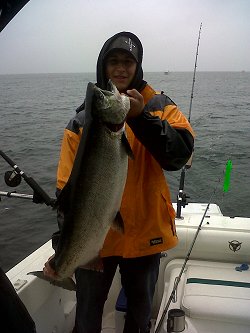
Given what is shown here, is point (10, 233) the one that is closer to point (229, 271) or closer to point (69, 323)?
point (69, 323)

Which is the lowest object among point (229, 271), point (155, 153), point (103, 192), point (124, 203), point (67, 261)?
point (229, 271)

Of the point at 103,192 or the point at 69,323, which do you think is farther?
the point at 69,323

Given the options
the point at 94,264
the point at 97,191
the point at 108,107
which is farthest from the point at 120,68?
the point at 94,264

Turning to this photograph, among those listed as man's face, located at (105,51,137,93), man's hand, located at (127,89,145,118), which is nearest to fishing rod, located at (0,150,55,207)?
man's face, located at (105,51,137,93)

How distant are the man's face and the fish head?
0.74 metres

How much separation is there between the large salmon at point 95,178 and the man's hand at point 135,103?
113 mm

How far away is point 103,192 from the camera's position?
6.91ft

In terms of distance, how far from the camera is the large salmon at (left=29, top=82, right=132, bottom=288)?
2043 millimetres

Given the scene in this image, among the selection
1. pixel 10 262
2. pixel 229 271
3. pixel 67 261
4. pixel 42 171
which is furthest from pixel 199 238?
pixel 42 171

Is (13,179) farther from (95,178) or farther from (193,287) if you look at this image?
(193,287)

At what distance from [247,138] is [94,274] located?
16.2 m

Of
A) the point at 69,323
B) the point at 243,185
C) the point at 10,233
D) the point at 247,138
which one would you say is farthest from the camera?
the point at 247,138

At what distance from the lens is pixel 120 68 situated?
2746mm

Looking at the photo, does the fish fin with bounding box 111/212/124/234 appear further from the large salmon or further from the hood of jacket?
the hood of jacket
